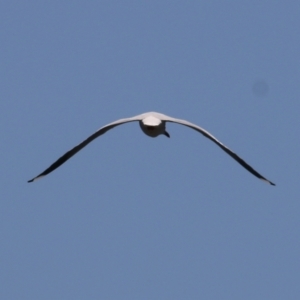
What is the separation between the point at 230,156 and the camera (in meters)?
25.9

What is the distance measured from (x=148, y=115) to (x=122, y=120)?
0.65m

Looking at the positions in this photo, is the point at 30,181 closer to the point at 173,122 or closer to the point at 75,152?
the point at 75,152

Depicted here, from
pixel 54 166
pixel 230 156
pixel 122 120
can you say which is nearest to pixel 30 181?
pixel 54 166

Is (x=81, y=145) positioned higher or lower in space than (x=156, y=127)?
lower

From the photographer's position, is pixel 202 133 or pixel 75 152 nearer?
pixel 202 133

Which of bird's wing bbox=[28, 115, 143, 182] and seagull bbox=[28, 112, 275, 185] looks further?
bird's wing bbox=[28, 115, 143, 182]

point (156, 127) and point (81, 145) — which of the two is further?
point (81, 145)

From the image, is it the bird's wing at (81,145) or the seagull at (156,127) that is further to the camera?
the bird's wing at (81,145)

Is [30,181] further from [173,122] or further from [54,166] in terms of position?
[173,122]

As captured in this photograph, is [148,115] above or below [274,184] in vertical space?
above

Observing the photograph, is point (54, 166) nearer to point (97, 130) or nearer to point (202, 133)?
point (97, 130)

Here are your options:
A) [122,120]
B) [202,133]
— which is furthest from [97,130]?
[202,133]

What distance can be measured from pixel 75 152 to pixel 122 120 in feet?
5.46

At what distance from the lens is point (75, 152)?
27.0 metres
